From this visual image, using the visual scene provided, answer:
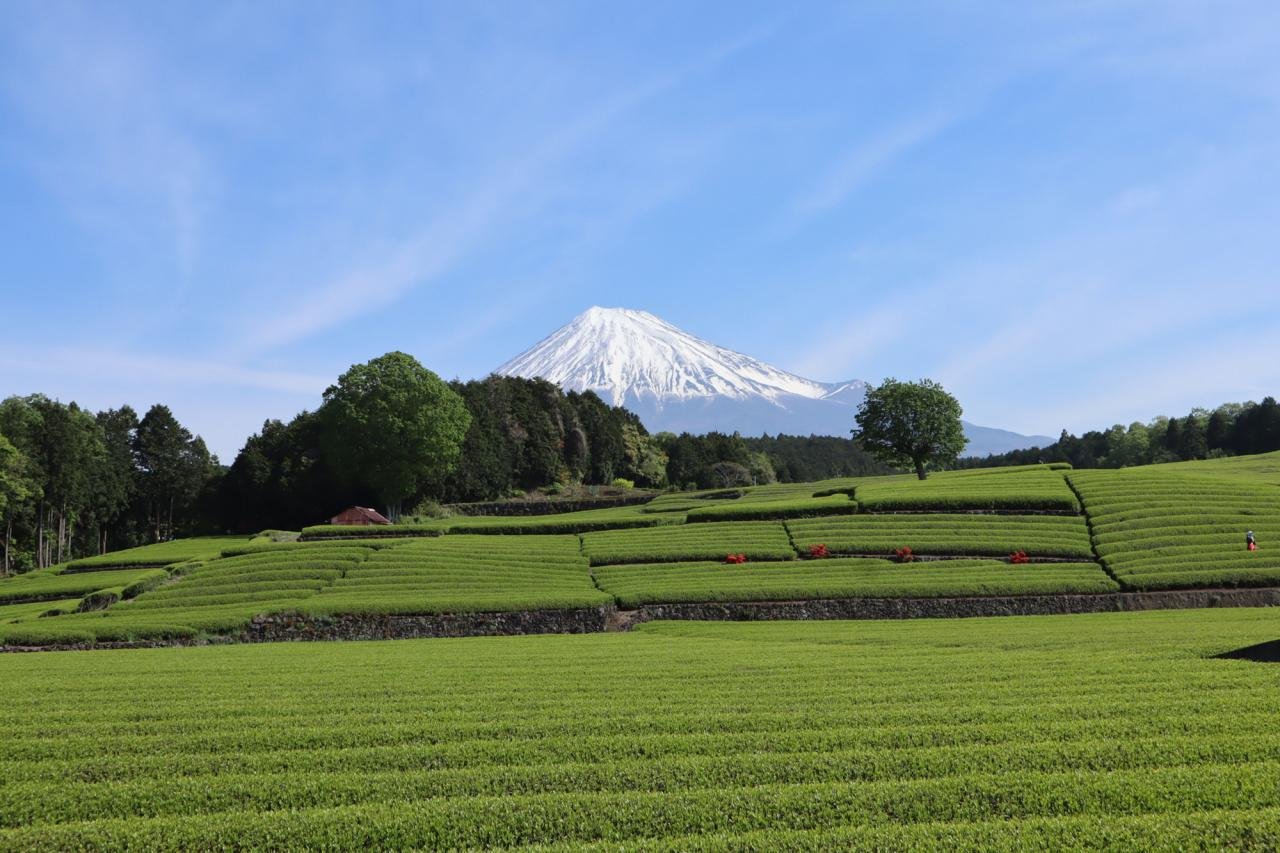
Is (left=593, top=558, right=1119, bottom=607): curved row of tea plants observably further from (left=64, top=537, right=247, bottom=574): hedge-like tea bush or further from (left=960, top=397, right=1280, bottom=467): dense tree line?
(left=960, top=397, right=1280, bottom=467): dense tree line

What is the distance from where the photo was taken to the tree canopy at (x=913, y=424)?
187ft

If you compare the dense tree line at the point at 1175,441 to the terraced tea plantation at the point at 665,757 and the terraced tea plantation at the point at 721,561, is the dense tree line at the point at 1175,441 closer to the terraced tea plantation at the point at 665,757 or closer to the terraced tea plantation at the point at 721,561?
the terraced tea plantation at the point at 721,561

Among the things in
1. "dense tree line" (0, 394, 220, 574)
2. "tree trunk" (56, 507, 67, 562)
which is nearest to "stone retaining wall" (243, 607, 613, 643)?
"dense tree line" (0, 394, 220, 574)

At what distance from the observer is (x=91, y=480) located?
63.5m

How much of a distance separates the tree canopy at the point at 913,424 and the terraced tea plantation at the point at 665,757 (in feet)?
143

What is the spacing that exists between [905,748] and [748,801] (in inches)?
85.2

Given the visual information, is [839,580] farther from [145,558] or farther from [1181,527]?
[145,558]

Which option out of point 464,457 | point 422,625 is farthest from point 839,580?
point 464,457

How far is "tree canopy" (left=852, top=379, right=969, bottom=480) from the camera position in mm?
56906

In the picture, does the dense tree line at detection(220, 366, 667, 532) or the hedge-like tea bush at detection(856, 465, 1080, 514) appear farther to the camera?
the dense tree line at detection(220, 366, 667, 532)

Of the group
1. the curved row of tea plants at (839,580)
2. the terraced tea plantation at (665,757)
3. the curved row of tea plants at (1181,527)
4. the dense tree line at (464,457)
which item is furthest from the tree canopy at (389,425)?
the terraced tea plantation at (665,757)

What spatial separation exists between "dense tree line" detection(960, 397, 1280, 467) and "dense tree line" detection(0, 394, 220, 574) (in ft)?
291

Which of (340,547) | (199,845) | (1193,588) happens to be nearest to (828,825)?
(199,845)

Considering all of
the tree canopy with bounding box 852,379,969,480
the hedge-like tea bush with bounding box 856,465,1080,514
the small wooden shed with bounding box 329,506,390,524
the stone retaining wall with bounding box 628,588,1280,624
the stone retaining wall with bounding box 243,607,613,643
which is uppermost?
the tree canopy with bounding box 852,379,969,480
